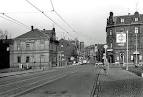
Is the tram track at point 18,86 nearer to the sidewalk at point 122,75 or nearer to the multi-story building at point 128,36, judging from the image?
the sidewalk at point 122,75

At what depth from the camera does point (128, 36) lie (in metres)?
90.5

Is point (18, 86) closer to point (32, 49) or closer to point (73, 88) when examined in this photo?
point (73, 88)

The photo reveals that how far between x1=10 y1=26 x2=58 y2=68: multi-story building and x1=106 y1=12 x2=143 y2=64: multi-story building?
2185cm

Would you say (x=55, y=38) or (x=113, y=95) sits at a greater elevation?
(x=55, y=38)

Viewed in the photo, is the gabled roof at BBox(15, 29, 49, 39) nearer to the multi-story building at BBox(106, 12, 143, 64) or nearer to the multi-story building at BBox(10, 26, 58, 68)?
the multi-story building at BBox(10, 26, 58, 68)

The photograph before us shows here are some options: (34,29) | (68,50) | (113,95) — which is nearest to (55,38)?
(34,29)

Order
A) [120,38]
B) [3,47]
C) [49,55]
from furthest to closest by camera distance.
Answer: [49,55] → [3,47] → [120,38]

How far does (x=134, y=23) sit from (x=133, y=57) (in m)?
11.7

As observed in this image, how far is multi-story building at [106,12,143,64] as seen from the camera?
8700cm

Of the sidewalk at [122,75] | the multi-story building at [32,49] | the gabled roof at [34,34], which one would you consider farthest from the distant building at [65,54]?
the sidewalk at [122,75]

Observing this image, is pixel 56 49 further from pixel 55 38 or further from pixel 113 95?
pixel 113 95

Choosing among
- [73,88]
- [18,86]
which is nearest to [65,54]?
[18,86]

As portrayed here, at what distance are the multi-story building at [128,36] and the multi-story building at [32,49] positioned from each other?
21.8 metres

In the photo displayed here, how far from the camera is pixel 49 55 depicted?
274ft
